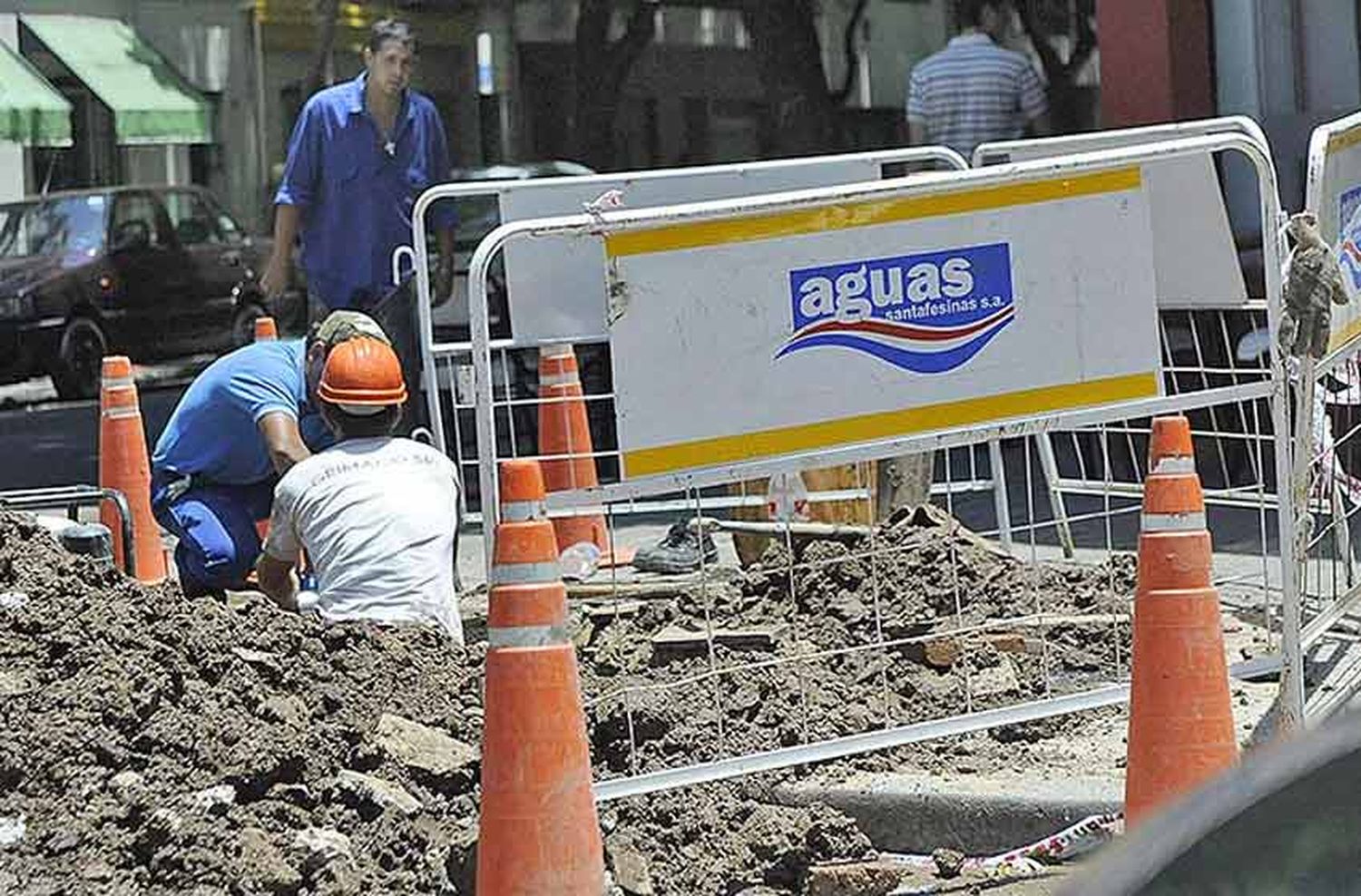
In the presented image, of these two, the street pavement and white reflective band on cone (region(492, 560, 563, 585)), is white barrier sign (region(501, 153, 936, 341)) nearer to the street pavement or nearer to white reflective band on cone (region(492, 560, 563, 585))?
white reflective band on cone (region(492, 560, 563, 585))

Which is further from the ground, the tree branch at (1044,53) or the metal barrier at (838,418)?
the tree branch at (1044,53)

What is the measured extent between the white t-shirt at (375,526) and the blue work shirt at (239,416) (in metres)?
1.05

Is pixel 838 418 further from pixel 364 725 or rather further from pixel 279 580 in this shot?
pixel 279 580

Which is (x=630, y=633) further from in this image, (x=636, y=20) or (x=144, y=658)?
(x=636, y=20)

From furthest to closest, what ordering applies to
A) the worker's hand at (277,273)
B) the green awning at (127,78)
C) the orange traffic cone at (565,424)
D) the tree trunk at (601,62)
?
the green awning at (127,78)
the tree trunk at (601,62)
the worker's hand at (277,273)
the orange traffic cone at (565,424)

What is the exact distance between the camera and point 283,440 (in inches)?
294

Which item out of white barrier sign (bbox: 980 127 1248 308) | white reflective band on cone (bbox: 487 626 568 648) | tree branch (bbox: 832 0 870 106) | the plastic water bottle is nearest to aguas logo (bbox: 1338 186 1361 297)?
white barrier sign (bbox: 980 127 1248 308)

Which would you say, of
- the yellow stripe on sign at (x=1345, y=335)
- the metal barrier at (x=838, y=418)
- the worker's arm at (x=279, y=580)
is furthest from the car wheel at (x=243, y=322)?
the yellow stripe on sign at (x=1345, y=335)

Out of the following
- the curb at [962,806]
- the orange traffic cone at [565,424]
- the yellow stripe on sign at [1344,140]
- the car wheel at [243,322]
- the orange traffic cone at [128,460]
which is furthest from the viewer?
the car wheel at [243,322]

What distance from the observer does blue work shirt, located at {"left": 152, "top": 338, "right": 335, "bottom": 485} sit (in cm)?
774

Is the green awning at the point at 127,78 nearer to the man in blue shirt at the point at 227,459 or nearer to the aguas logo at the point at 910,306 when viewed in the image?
the man in blue shirt at the point at 227,459

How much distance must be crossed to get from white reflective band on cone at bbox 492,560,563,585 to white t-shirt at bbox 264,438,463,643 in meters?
1.74

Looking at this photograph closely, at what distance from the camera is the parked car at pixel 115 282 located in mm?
21156

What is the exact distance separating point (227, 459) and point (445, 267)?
2959 mm
